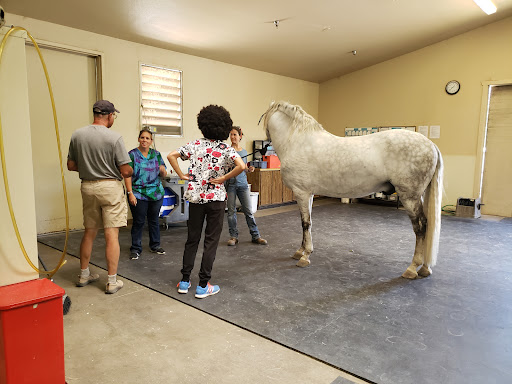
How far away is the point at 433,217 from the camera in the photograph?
3.12 meters

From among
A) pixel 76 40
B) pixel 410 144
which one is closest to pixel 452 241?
pixel 410 144

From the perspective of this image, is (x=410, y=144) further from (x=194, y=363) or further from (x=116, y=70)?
(x=116, y=70)

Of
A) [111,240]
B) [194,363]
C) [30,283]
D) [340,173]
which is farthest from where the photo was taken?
[340,173]

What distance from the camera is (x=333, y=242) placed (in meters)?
4.37

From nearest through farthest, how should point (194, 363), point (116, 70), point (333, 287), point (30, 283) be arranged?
1. point (30, 283)
2. point (194, 363)
3. point (333, 287)
4. point (116, 70)

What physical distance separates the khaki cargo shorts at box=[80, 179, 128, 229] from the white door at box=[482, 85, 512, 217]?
255 inches

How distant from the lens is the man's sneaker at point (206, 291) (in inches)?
106

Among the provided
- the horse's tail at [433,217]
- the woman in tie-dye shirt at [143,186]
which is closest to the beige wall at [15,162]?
the woman in tie-dye shirt at [143,186]

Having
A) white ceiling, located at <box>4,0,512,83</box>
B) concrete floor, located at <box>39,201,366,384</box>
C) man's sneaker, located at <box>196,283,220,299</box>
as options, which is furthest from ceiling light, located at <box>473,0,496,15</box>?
concrete floor, located at <box>39,201,366,384</box>

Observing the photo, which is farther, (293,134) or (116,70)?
(116,70)

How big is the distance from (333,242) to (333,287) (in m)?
1.46

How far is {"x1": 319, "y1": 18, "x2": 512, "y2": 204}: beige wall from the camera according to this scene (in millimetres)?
6195

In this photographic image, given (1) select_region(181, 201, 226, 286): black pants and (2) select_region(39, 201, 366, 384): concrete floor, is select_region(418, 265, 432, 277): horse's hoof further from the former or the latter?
(1) select_region(181, 201, 226, 286): black pants

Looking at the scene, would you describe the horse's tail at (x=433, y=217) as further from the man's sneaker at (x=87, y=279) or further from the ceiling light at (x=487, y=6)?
the ceiling light at (x=487, y=6)
